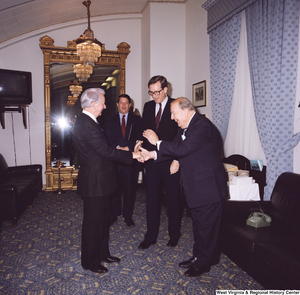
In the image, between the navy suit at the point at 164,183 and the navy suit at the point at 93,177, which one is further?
the navy suit at the point at 164,183

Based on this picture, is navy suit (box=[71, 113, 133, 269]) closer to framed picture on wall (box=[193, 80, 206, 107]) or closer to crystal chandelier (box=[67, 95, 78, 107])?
framed picture on wall (box=[193, 80, 206, 107])

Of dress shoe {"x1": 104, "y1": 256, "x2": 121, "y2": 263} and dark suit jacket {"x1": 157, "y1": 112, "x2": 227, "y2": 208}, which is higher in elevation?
dark suit jacket {"x1": 157, "y1": 112, "x2": 227, "y2": 208}

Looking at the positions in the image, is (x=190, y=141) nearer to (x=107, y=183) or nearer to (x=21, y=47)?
(x=107, y=183)

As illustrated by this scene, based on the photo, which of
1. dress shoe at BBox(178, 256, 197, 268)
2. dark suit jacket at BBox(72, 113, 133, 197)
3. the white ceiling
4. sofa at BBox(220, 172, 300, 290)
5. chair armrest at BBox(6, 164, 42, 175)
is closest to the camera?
sofa at BBox(220, 172, 300, 290)

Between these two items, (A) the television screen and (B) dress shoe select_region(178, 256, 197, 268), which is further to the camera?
(A) the television screen

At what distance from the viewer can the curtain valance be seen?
359 centimetres

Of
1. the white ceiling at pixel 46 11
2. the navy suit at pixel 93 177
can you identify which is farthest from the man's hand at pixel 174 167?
the white ceiling at pixel 46 11

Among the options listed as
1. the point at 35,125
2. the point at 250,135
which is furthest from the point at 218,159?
the point at 35,125

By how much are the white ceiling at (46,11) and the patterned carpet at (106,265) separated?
3634 mm

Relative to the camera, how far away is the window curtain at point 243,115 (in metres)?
3.61

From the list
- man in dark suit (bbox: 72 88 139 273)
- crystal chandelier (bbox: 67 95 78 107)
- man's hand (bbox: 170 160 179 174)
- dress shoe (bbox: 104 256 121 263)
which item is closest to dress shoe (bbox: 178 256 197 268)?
dress shoe (bbox: 104 256 121 263)

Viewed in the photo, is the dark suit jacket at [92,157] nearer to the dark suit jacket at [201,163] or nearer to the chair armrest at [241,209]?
the dark suit jacket at [201,163]

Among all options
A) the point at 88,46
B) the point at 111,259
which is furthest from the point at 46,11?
the point at 111,259

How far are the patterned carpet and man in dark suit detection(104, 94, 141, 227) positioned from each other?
0.23 m
